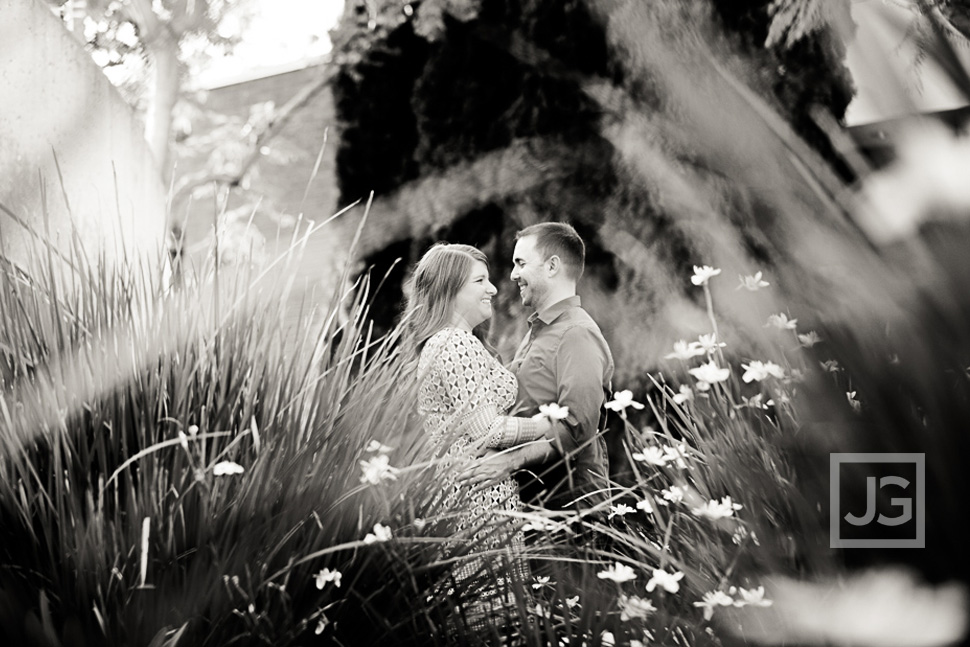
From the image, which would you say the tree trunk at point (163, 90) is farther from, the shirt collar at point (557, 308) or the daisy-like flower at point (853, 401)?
the daisy-like flower at point (853, 401)

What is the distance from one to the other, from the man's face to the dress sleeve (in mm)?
557

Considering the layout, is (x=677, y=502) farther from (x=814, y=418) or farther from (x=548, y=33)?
(x=548, y=33)

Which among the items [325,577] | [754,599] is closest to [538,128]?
[325,577]

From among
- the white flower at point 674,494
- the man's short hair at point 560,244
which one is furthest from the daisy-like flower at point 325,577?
the man's short hair at point 560,244

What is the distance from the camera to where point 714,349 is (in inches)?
88.9

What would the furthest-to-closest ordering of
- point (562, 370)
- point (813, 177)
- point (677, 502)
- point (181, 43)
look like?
point (181, 43), point (562, 370), point (677, 502), point (813, 177)

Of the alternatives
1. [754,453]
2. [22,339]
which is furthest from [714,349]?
[22,339]

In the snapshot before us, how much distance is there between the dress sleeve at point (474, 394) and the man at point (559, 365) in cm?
6

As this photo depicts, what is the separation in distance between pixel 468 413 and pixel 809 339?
1458 mm

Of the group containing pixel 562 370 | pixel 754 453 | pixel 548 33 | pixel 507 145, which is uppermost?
pixel 548 33

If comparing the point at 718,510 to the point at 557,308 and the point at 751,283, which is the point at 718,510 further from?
the point at 557,308

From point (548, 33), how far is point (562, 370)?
3207mm

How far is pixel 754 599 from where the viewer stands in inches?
62.7

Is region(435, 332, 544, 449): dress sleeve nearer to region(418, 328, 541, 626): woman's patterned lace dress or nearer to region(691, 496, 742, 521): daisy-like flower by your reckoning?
region(418, 328, 541, 626): woman's patterned lace dress
